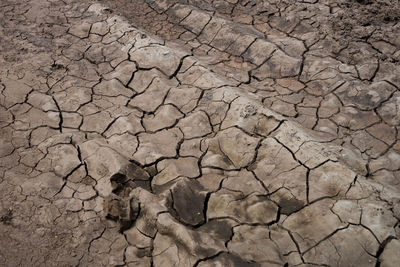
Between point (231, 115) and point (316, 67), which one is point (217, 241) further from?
point (316, 67)

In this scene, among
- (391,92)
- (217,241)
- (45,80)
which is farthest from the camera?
(45,80)

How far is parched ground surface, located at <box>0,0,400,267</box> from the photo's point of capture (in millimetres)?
2158

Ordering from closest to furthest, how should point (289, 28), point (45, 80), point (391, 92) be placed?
point (391, 92) → point (45, 80) → point (289, 28)

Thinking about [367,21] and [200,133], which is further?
[367,21]

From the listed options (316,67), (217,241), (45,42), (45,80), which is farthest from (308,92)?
(45,42)

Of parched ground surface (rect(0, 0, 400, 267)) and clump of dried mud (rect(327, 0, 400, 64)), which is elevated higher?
clump of dried mud (rect(327, 0, 400, 64))

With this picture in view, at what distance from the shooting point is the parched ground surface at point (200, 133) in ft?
7.08

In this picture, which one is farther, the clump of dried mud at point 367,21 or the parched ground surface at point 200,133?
the clump of dried mud at point 367,21

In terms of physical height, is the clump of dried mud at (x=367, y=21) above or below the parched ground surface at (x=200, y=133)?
above

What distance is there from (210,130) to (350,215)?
1.23 metres

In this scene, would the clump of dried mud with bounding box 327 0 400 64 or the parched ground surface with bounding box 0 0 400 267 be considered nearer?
the parched ground surface with bounding box 0 0 400 267

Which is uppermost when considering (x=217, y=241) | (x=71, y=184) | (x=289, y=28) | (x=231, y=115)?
(x=289, y=28)

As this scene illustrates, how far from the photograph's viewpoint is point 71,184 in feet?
8.29

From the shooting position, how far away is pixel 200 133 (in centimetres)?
285
